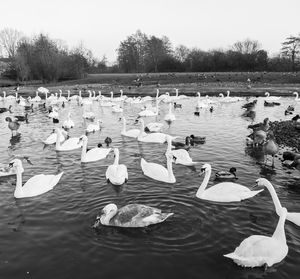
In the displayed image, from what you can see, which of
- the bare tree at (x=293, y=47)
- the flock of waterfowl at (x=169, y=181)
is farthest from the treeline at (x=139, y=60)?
the flock of waterfowl at (x=169, y=181)

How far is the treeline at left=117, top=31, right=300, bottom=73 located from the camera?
3255 inches

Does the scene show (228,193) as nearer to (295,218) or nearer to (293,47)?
(295,218)

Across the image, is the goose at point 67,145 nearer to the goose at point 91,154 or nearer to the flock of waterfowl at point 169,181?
the flock of waterfowl at point 169,181

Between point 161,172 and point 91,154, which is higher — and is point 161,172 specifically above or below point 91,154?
below

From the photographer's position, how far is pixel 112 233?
9.19m

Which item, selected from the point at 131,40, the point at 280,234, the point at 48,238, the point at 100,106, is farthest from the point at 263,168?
the point at 131,40

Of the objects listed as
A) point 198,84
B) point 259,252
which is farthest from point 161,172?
point 198,84

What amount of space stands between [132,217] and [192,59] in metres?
82.2

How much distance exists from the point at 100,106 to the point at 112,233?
30.0 m

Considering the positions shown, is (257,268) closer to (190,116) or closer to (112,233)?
(112,233)

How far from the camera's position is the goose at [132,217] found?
9266mm

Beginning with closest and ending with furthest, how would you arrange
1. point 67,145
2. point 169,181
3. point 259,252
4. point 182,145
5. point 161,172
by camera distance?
point 259,252 < point 169,181 < point 161,172 < point 182,145 < point 67,145

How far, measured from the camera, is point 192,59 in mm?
87625

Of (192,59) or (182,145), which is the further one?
(192,59)
